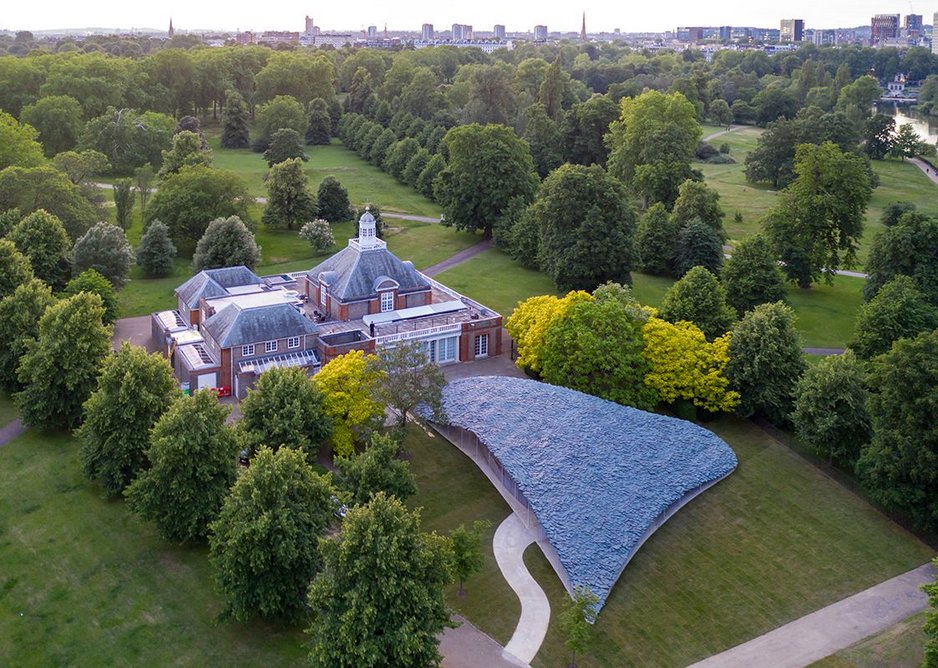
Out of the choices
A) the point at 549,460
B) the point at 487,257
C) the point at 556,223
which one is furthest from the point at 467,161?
the point at 549,460

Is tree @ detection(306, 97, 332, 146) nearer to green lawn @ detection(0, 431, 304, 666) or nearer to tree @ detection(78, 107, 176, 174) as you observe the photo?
tree @ detection(78, 107, 176, 174)

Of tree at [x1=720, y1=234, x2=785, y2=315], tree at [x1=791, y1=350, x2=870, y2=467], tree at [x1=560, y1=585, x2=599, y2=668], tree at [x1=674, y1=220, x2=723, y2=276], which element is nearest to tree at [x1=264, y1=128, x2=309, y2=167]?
tree at [x1=674, y1=220, x2=723, y2=276]

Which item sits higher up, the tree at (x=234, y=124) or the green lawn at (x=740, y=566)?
the tree at (x=234, y=124)

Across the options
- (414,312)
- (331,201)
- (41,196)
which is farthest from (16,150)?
(414,312)

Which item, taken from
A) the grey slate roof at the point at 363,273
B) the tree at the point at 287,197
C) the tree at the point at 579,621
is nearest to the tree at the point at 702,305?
the grey slate roof at the point at 363,273

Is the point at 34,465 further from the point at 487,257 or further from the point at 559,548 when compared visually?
the point at 487,257

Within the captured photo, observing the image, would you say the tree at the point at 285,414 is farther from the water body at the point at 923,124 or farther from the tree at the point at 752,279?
the water body at the point at 923,124
